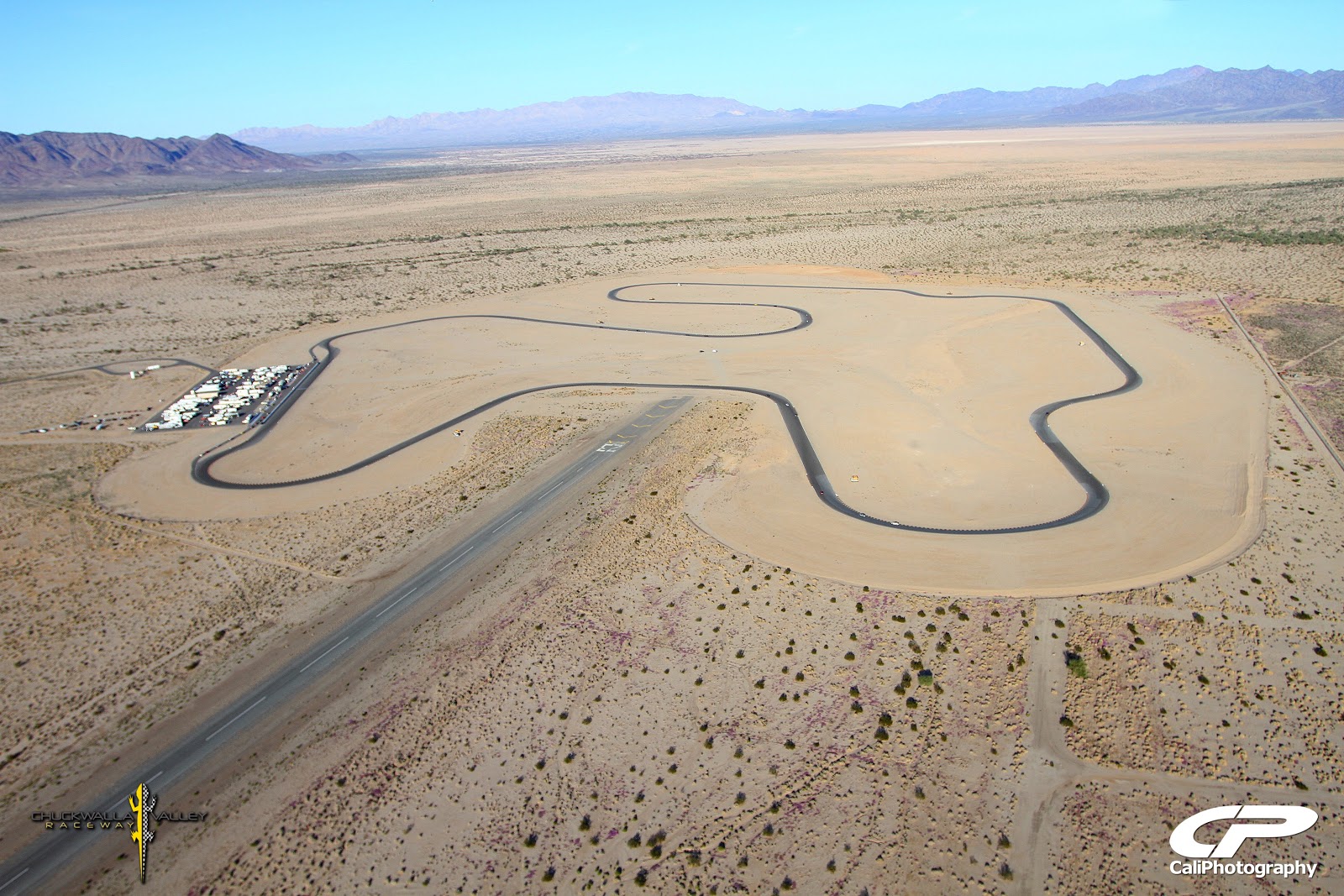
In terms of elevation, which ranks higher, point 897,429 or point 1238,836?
point 897,429

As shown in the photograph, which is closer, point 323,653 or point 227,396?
point 323,653

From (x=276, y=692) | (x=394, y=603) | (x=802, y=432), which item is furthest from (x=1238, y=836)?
(x=276, y=692)

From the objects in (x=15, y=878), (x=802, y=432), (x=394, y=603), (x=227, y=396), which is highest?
(x=227, y=396)

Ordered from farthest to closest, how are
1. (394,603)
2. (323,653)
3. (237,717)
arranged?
(394,603) → (323,653) → (237,717)

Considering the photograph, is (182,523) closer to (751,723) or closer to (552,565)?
(552,565)

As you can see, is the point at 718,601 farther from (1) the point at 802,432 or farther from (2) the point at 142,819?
(2) the point at 142,819

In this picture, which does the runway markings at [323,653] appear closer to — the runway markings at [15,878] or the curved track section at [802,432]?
the runway markings at [15,878]

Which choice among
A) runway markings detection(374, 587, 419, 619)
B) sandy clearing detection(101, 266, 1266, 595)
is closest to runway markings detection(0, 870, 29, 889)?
runway markings detection(374, 587, 419, 619)

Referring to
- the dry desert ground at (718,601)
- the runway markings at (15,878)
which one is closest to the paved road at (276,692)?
the runway markings at (15,878)
